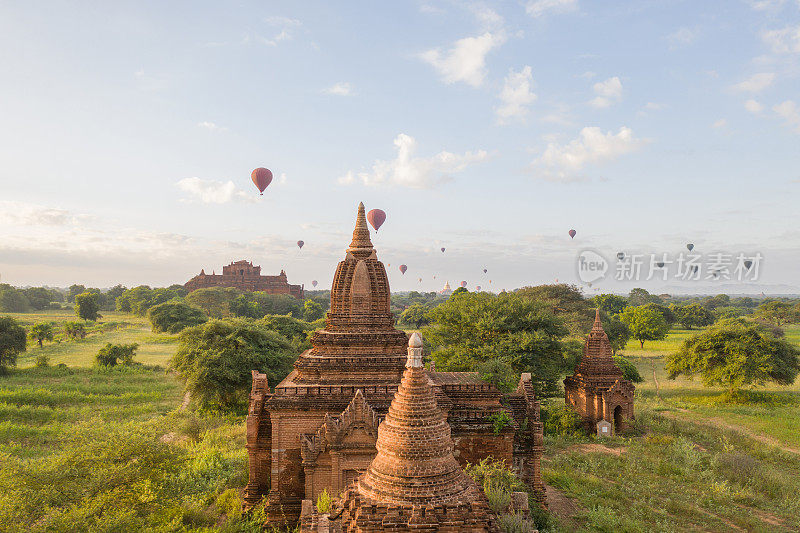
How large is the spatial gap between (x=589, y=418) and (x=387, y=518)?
2414 cm

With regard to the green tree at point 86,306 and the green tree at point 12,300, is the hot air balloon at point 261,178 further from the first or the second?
the green tree at point 12,300

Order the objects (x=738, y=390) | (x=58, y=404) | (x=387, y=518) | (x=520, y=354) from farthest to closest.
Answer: (x=738, y=390) < (x=58, y=404) < (x=520, y=354) < (x=387, y=518)

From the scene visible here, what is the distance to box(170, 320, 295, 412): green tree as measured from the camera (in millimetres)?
32906

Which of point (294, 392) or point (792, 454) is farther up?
point (294, 392)

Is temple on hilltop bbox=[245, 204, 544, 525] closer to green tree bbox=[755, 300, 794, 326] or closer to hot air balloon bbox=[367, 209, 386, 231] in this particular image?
hot air balloon bbox=[367, 209, 386, 231]

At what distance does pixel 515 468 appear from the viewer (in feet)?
53.4

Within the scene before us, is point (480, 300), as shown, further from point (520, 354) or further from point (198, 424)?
point (198, 424)

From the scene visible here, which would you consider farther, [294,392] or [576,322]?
[576,322]

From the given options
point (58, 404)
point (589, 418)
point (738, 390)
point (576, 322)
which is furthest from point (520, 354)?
point (58, 404)

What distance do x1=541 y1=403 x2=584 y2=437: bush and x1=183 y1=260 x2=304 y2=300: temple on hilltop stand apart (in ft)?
373

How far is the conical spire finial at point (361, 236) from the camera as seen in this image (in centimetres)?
1958

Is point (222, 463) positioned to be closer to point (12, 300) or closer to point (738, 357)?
point (738, 357)

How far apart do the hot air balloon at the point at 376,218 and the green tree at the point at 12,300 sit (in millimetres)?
117353

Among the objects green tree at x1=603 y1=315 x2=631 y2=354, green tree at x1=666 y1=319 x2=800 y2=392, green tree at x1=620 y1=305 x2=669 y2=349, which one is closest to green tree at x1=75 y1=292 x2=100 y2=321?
green tree at x1=603 y1=315 x2=631 y2=354
